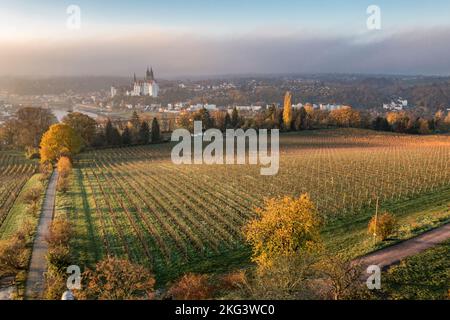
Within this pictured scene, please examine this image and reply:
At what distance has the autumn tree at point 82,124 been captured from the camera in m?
77.2

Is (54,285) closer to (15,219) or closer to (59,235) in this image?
(59,235)

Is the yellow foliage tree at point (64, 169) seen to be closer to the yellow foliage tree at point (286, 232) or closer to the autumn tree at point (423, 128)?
the yellow foliage tree at point (286, 232)

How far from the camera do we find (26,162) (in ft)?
217

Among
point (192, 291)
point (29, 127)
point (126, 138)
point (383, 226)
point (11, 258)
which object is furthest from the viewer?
point (126, 138)

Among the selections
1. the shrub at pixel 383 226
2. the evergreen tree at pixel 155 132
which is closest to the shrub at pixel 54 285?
the shrub at pixel 383 226

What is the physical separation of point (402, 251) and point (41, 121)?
264ft

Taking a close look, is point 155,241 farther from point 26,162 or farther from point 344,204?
point 26,162

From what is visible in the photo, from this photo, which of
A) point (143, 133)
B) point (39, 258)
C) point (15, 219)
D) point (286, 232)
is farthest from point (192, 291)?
point (143, 133)

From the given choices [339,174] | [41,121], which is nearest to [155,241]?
[339,174]

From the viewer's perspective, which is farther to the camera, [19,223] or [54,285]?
[19,223]

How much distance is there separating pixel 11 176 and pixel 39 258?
34935mm

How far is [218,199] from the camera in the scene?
123ft

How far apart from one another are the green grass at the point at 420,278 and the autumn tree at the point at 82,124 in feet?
229
